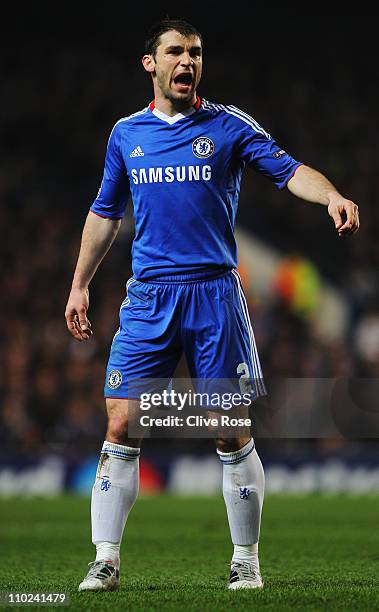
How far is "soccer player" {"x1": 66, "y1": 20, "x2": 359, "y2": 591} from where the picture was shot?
484cm

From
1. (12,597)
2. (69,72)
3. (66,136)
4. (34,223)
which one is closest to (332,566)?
(12,597)

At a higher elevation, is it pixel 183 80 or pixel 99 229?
pixel 183 80

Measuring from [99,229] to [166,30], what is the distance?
0.90m

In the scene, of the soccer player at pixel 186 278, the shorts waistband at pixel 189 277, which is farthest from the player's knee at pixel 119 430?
the shorts waistband at pixel 189 277

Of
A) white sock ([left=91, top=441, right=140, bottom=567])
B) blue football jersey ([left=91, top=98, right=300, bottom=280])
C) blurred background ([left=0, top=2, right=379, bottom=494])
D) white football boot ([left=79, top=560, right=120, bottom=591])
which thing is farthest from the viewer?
blurred background ([left=0, top=2, right=379, bottom=494])

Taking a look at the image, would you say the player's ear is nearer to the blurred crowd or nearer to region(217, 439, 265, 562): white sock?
region(217, 439, 265, 562): white sock

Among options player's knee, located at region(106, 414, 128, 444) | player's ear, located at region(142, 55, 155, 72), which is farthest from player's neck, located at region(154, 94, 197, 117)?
player's knee, located at region(106, 414, 128, 444)

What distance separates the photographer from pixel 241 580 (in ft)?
15.6

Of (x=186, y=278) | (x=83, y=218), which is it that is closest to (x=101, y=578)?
(x=186, y=278)

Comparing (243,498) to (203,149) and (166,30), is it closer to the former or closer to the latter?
(203,149)

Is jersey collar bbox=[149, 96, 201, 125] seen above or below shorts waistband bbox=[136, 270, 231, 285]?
above

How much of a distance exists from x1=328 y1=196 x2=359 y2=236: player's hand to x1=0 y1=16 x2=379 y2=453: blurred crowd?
345 inches

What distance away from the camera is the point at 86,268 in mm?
5145

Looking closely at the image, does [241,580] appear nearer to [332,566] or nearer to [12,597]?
[12,597]
